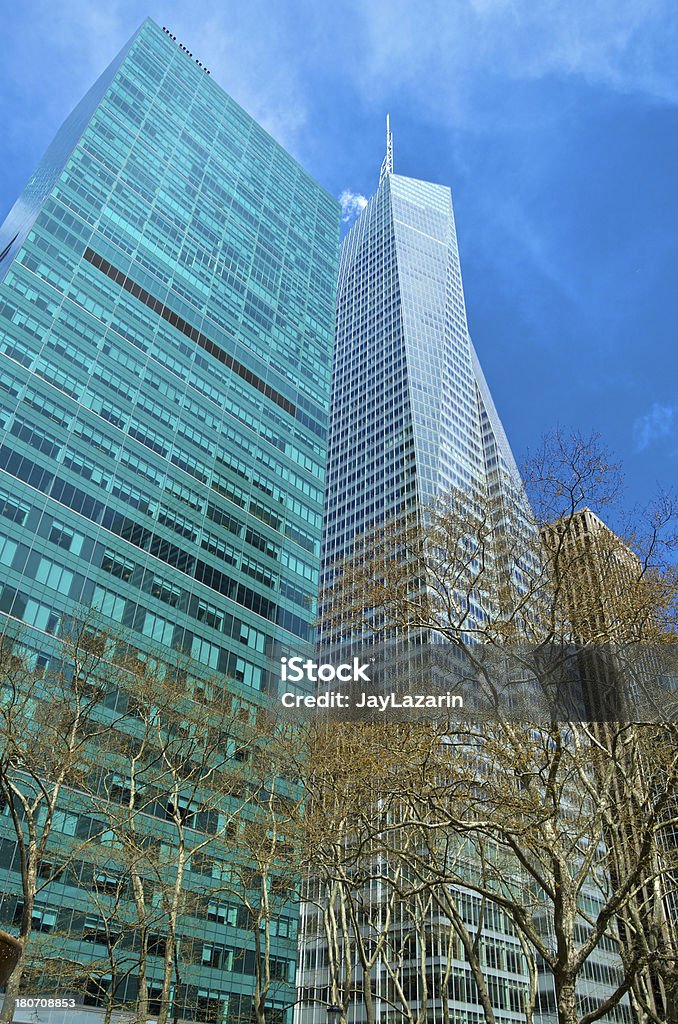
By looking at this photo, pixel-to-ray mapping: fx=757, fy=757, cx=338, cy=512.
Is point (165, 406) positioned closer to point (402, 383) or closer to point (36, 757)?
point (36, 757)

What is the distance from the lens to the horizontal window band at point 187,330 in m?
60.6

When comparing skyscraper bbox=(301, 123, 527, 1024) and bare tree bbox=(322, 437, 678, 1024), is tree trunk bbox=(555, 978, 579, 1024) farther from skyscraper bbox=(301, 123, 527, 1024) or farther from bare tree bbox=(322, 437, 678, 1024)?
skyscraper bbox=(301, 123, 527, 1024)

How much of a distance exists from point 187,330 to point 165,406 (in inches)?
390

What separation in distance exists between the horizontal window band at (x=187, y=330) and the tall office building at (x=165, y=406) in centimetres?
22

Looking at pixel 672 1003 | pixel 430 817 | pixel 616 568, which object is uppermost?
pixel 616 568

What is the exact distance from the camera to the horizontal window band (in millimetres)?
60594

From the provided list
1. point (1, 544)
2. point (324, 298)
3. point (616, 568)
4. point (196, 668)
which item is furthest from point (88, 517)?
point (324, 298)

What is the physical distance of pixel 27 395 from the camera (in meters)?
48.8

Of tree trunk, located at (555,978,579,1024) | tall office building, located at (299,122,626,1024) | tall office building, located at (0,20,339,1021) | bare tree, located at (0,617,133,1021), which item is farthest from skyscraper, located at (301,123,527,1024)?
tree trunk, located at (555,978,579,1024)

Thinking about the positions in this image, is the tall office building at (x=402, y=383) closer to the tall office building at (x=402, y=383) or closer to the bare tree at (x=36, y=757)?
the tall office building at (x=402, y=383)

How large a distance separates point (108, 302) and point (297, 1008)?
56792 mm

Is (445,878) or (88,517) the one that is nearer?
(445,878)

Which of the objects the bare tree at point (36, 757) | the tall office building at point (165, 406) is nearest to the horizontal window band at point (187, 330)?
the tall office building at point (165, 406)

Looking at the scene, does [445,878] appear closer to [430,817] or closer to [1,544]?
[430,817]
